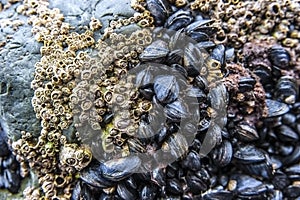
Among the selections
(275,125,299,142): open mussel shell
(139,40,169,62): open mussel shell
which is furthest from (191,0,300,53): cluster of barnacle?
(275,125,299,142): open mussel shell

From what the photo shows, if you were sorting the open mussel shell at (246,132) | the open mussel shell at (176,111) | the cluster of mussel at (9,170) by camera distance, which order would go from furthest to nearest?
the cluster of mussel at (9,170), the open mussel shell at (246,132), the open mussel shell at (176,111)

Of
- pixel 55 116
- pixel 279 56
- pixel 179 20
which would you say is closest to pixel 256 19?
pixel 279 56

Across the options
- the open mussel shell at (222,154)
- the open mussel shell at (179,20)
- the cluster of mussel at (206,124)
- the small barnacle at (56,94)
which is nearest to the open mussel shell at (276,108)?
the cluster of mussel at (206,124)

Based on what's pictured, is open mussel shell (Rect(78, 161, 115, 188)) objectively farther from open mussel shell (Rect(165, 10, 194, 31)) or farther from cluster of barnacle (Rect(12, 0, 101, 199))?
open mussel shell (Rect(165, 10, 194, 31))

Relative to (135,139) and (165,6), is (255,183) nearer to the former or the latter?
(135,139)

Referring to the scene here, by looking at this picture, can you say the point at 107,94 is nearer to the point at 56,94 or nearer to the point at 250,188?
the point at 56,94

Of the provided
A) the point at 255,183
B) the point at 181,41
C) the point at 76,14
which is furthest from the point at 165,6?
the point at 255,183

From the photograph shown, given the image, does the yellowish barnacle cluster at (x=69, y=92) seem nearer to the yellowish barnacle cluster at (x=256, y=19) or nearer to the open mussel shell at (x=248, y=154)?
the yellowish barnacle cluster at (x=256, y=19)
